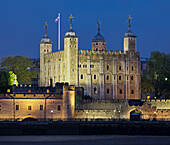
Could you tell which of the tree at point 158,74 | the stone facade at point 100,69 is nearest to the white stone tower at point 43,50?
the stone facade at point 100,69

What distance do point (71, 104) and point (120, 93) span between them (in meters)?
39.6

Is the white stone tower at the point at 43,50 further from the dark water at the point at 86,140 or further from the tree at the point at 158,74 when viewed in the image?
the dark water at the point at 86,140

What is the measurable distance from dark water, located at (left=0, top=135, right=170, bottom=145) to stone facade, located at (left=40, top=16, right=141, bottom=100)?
4957 centimetres

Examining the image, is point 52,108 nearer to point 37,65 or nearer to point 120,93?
point 120,93

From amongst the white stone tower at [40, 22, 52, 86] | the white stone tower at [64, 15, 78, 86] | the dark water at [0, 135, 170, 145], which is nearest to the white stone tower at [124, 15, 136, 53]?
the white stone tower at [64, 15, 78, 86]

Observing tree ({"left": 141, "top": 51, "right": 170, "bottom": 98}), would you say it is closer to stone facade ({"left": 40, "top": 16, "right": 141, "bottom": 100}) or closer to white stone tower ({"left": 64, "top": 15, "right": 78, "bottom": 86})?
stone facade ({"left": 40, "top": 16, "right": 141, "bottom": 100})

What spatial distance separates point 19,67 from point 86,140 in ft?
246

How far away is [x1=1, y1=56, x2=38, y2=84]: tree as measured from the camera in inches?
6614

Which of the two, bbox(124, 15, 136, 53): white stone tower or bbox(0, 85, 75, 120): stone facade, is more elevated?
bbox(124, 15, 136, 53): white stone tower

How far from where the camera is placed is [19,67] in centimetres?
17062

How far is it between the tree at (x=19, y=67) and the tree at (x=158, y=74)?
2885 centimetres

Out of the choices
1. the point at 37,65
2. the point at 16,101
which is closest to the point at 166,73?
the point at 16,101

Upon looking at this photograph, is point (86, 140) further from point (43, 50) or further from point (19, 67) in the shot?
point (19, 67)

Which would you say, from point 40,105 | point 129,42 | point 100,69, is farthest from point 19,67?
point 40,105
